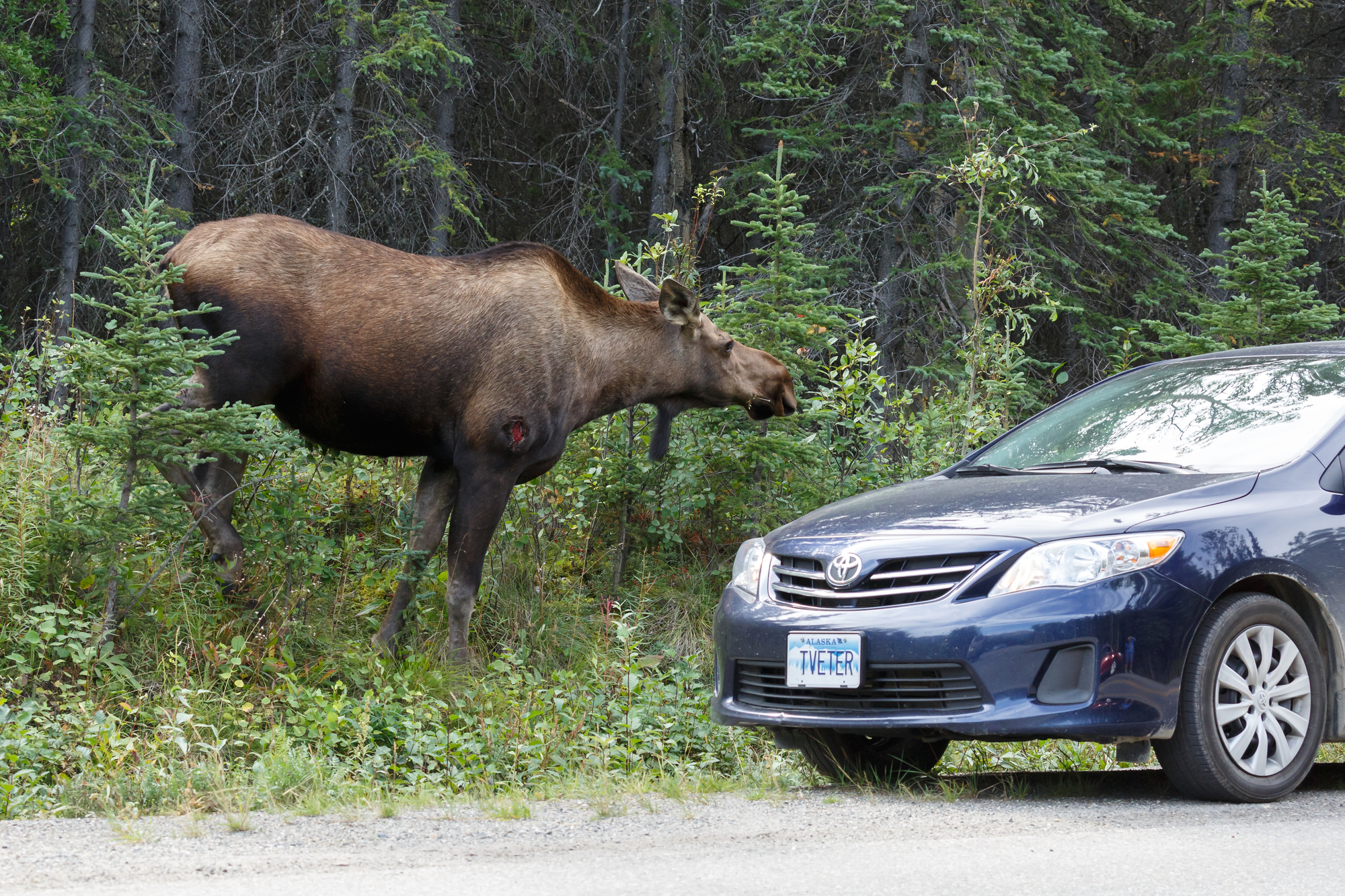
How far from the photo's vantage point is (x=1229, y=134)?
2305 cm

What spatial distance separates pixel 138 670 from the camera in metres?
7.62

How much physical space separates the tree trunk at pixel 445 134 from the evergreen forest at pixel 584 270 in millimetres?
146

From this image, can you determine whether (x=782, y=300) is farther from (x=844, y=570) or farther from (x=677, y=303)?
(x=844, y=570)

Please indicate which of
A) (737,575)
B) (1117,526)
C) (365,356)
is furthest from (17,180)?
(1117,526)

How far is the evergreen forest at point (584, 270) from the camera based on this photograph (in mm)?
7332

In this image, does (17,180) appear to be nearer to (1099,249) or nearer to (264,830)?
(1099,249)

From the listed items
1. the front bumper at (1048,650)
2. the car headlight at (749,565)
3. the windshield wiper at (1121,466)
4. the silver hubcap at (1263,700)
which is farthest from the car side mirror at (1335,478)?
the car headlight at (749,565)

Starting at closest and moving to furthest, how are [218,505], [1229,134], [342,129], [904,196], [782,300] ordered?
[218,505]
[782,300]
[904,196]
[342,129]
[1229,134]

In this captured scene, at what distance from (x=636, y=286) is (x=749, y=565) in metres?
4.37

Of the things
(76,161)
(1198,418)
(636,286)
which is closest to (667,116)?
(76,161)

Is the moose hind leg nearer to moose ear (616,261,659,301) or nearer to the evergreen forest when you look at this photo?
the evergreen forest

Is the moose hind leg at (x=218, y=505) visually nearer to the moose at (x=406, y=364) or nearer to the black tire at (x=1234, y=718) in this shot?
the moose at (x=406, y=364)

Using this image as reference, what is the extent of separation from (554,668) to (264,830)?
4221mm

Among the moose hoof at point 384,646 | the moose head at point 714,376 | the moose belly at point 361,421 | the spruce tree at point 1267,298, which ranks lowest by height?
the moose hoof at point 384,646
